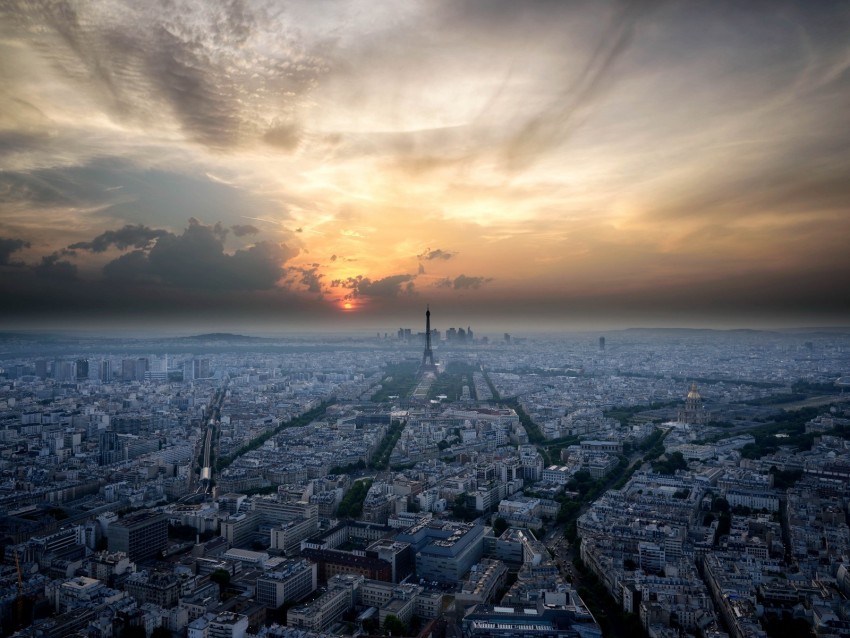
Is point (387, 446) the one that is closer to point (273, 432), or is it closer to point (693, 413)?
point (273, 432)

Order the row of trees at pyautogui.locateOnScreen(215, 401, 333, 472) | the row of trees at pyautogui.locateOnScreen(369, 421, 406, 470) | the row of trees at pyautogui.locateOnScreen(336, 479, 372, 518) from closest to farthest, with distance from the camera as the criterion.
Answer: the row of trees at pyautogui.locateOnScreen(336, 479, 372, 518), the row of trees at pyautogui.locateOnScreen(369, 421, 406, 470), the row of trees at pyautogui.locateOnScreen(215, 401, 333, 472)

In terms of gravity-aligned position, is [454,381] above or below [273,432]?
above

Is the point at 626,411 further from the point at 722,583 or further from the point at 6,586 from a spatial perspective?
the point at 6,586

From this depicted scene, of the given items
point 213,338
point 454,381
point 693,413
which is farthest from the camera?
point 213,338

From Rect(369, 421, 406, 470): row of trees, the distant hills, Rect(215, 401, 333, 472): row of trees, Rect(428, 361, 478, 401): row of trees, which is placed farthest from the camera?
the distant hills

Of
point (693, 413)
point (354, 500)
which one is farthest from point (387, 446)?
point (693, 413)

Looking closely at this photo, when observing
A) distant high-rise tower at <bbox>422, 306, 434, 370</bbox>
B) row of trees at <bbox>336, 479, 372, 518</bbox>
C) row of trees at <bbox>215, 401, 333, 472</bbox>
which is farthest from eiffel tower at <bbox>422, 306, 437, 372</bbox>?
row of trees at <bbox>336, 479, 372, 518</bbox>

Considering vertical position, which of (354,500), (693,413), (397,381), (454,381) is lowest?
(354,500)

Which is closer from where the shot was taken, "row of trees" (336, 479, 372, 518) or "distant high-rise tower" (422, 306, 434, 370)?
"row of trees" (336, 479, 372, 518)

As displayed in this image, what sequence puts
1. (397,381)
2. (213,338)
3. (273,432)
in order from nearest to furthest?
(273,432)
(397,381)
(213,338)

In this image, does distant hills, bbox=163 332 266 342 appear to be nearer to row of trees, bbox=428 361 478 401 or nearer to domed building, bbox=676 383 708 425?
row of trees, bbox=428 361 478 401

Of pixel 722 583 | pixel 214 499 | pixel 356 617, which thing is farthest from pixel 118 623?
pixel 722 583
